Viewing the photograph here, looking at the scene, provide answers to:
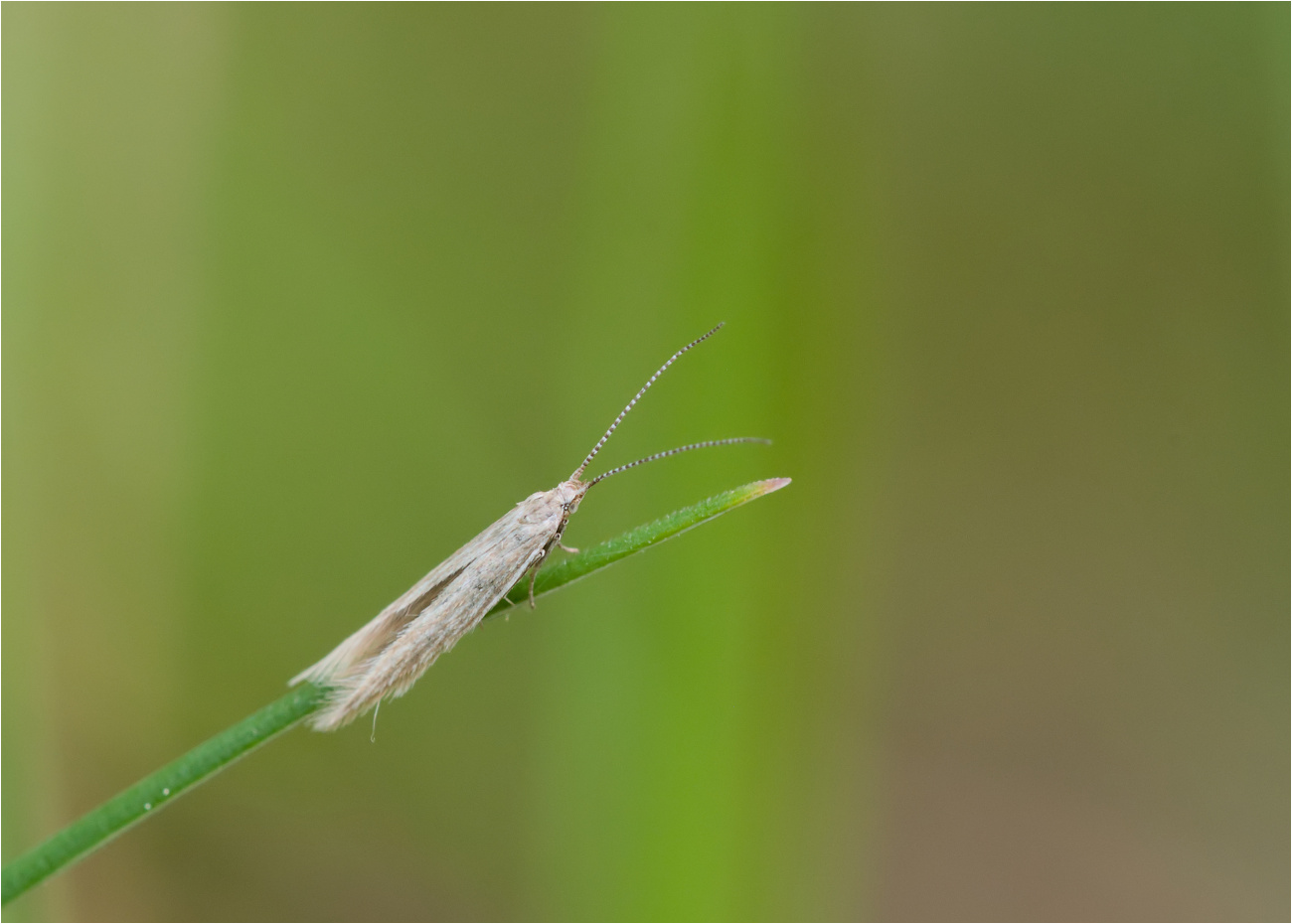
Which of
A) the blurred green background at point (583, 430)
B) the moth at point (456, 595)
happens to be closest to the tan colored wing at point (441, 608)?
the moth at point (456, 595)

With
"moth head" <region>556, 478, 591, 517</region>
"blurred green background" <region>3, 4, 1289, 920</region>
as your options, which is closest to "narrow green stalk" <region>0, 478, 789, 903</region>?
"moth head" <region>556, 478, 591, 517</region>

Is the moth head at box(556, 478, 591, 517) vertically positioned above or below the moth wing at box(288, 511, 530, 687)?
above

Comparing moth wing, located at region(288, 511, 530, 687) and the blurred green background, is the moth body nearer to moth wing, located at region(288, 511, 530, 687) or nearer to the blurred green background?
moth wing, located at region(288, 511, 530, 687)

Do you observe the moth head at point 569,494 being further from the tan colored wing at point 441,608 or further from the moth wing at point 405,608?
the moth wing at point 405,608

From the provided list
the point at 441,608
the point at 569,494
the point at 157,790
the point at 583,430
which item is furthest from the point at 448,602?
the point at 157,790

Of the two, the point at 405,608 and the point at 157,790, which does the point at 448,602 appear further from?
the point at 157,790
